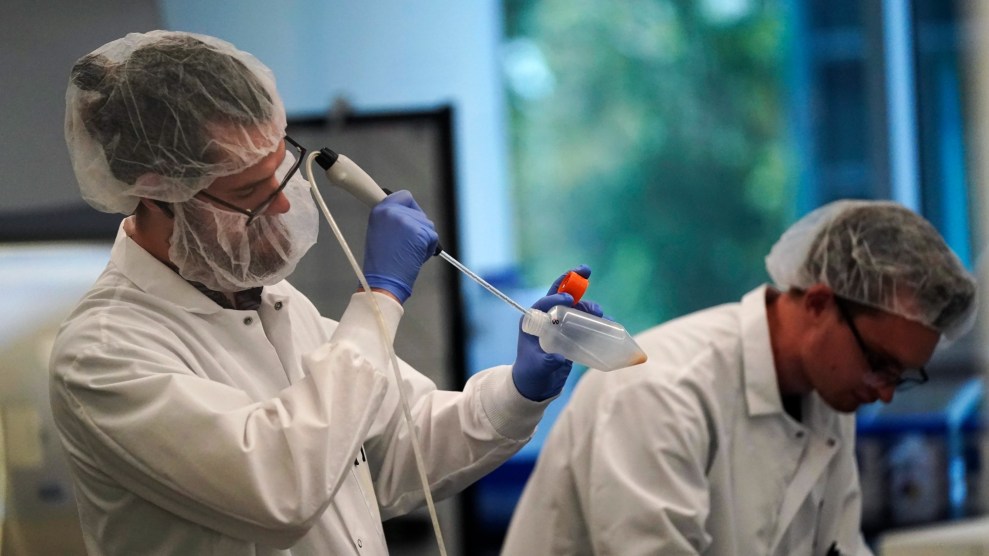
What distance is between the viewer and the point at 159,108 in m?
1.16

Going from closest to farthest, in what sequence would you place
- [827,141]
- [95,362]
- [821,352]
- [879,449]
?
1. [95,362]
2. [821,352]
3. [879,449]
4. [827,141]

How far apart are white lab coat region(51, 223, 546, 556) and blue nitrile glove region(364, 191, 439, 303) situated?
4 cm

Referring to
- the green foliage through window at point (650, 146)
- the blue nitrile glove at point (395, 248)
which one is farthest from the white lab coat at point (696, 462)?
the green foliage through window at point (650, 146)

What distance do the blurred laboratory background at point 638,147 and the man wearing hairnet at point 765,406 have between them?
0.81m

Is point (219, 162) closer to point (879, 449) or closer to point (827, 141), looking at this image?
point (879, 449)

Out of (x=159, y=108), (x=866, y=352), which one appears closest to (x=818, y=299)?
(x=866, y=352)

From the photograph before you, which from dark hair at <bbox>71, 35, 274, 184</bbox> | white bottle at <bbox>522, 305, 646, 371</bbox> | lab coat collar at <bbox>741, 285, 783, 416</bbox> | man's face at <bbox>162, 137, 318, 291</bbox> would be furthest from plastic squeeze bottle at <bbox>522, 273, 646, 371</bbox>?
lab coat collar at <bbox>741, 285, 783, 416</bbox>

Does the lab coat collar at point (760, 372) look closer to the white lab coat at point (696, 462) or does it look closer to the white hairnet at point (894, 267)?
the white lab coat at point (696, 462)

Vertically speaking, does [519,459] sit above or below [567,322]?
below

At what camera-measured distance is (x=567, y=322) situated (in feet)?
4.18

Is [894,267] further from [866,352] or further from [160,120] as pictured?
[160,120]

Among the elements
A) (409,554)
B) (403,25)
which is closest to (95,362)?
(409,554)

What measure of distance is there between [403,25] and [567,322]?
2842mm

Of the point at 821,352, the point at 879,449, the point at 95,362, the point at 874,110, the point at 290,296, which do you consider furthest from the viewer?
the point at 874,110
